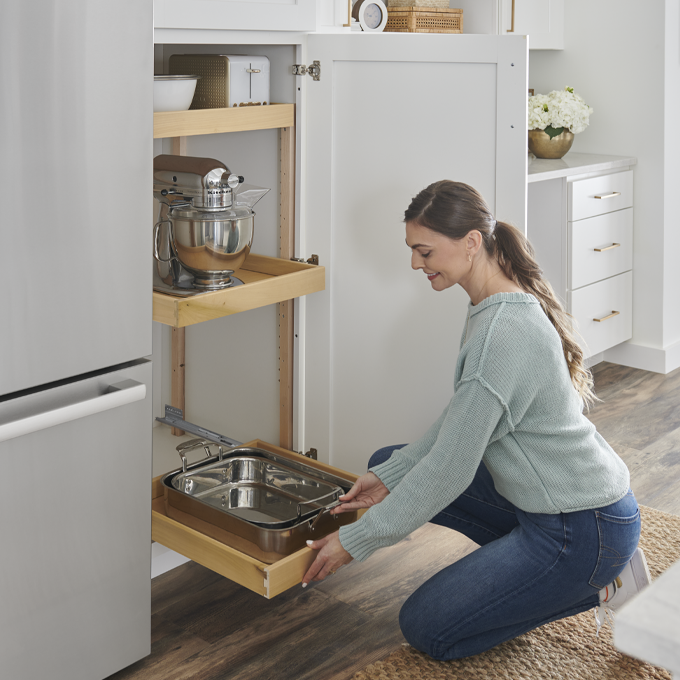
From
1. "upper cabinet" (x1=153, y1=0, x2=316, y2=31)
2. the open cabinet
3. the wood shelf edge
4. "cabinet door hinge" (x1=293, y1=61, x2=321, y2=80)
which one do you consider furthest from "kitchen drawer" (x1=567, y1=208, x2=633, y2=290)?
the wood shelf edge

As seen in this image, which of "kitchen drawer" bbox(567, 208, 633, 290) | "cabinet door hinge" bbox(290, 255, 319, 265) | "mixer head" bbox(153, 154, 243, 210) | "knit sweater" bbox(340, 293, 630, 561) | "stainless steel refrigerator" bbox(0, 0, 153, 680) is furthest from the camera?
"kitchen drawer" bbox(567, 208, 633, 290)

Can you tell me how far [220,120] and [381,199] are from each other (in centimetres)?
43

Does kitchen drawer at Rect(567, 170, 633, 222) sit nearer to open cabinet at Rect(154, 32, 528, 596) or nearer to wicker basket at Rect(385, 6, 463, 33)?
wicker basket at Rect(385, 6, 463, 33)

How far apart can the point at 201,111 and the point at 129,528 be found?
0.91 metres

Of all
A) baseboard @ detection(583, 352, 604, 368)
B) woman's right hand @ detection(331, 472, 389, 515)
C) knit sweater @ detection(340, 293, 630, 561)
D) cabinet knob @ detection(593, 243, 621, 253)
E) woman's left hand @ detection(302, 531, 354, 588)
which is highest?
cabinet knob @ detection(593, 243, 621, 253)

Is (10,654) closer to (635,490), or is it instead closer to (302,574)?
(302,574)

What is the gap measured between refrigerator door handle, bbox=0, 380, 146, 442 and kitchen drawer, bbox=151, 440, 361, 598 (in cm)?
36

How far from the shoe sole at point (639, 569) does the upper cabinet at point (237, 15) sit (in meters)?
1.37

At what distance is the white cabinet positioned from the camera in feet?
10.3

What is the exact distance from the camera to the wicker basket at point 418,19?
2391mm

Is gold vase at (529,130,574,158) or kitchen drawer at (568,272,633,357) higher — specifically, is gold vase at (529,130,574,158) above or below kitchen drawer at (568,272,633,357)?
above

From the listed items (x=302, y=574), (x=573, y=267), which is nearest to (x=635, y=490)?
(x=573, y=267)

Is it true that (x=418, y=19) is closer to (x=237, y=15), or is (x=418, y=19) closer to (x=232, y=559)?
(x=237, y=15)

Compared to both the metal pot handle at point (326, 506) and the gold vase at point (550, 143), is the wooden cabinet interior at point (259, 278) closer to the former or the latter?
the metal pot handle at point (326, 506)
